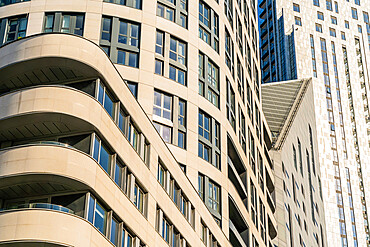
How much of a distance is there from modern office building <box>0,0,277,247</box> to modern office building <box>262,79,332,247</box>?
1023 centimetres

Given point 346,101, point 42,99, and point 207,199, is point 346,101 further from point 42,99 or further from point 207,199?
point 42,99

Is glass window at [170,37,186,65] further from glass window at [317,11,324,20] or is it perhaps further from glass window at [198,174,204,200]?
glass window at [317,11,324,20]

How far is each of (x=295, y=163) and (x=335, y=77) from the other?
2303 inches

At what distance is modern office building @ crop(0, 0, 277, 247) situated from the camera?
31266 mm

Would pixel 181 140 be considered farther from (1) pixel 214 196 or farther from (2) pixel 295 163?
(2) pixel 295 163

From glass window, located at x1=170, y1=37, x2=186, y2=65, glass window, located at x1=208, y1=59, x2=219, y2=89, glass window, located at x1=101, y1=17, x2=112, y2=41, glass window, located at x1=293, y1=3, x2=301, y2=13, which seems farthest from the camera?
glass window, located at x1=293, y1=3, x2=301, y2=13

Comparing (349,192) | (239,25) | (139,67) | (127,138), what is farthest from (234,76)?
(349,192)

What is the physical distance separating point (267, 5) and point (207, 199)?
12160 centimetres

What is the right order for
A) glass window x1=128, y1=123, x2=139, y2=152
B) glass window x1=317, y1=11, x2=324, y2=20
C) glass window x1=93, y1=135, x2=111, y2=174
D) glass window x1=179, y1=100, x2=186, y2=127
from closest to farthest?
glass window x1=93, y1=135, x2=111, y2=174
glass window x1=128, y1=123, x2=139, y2=152
glass window x1=179, y1=100, x2=186, y2=127
glass window x1=317, y1=11, x2=324, y2=20

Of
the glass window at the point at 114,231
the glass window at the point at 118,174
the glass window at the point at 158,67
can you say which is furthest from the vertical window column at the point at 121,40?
the glass window at the point at 114,231

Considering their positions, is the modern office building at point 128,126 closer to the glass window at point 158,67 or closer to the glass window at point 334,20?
the glass window at point 158,67

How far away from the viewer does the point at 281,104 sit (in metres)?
103

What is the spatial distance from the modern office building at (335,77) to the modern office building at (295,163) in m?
16.0

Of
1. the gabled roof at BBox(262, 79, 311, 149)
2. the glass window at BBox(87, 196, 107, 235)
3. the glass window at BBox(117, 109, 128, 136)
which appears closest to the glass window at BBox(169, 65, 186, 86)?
the glass window at BBox(117, 109, 128, 136)
